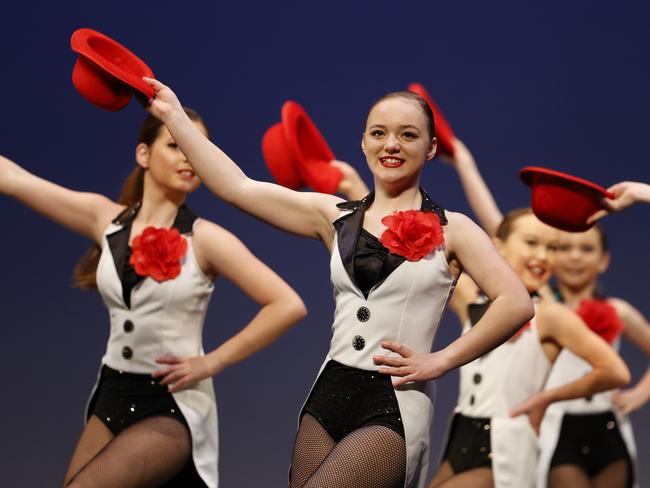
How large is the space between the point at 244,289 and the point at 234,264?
0.37ft

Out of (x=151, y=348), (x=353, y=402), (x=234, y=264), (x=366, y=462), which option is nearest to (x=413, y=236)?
(x=353, y=402)

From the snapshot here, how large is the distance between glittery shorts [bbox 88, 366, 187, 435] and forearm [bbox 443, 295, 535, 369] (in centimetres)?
127

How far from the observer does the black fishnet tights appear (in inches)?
102

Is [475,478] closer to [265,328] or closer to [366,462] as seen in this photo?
[265,328]

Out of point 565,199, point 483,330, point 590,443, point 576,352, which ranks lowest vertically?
point 590,443

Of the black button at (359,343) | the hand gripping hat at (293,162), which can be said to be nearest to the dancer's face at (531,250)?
the hand gripping hat at (293,162)

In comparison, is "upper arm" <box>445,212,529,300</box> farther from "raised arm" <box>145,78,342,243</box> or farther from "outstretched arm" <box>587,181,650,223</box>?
"outstretched arm" <box>587,181,650,223</box>

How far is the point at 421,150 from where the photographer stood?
9.43 feet

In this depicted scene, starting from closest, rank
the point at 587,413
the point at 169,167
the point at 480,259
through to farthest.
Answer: the point at 480,259
the point at 169,167
the point at 587,413

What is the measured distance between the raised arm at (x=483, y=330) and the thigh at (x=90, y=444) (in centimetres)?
131

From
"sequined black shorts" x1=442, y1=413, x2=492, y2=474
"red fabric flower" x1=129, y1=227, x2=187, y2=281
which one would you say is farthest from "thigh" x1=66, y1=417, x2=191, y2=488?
"sequined black shorts" x1=442, y1=413, x2=492, y2=474

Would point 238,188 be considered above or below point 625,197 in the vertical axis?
below

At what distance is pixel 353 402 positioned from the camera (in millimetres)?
2750

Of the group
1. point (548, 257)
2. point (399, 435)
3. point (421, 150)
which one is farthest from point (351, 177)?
point (399, 435)
